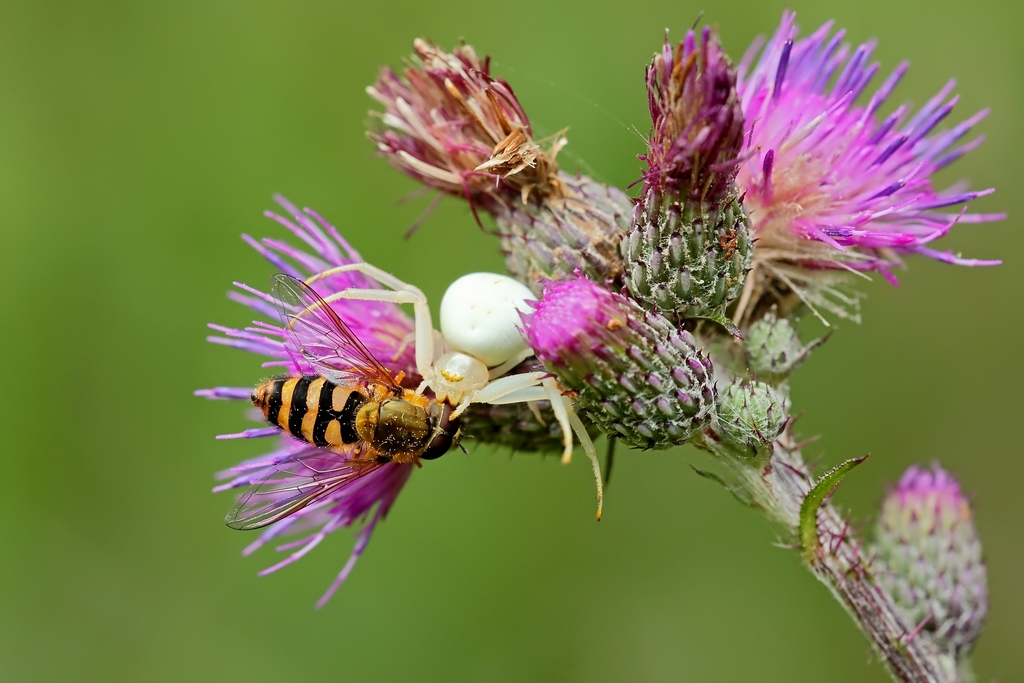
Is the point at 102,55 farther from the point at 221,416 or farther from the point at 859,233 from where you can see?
the point at 859,233

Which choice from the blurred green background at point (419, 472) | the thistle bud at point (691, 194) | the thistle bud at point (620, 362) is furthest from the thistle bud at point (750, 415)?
the blurred green background at point (419, 472)

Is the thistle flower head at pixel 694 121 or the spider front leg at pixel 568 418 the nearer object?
the thistle flower head at pixel 694 121

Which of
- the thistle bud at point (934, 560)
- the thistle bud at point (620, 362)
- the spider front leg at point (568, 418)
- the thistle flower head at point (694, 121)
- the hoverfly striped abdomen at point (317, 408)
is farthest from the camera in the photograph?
the thistle bud at point (934, 560)

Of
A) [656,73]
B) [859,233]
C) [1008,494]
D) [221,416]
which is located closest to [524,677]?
[221,416]

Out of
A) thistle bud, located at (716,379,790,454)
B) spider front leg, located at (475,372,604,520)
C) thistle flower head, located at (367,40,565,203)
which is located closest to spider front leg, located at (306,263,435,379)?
spider front leg, located at (475,372,604,520)

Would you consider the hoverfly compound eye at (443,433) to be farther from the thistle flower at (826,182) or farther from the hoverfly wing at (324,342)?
the thistle flower at (826,182)

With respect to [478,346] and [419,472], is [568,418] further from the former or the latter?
[419,472]

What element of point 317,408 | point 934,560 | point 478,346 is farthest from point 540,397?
point 934,560
